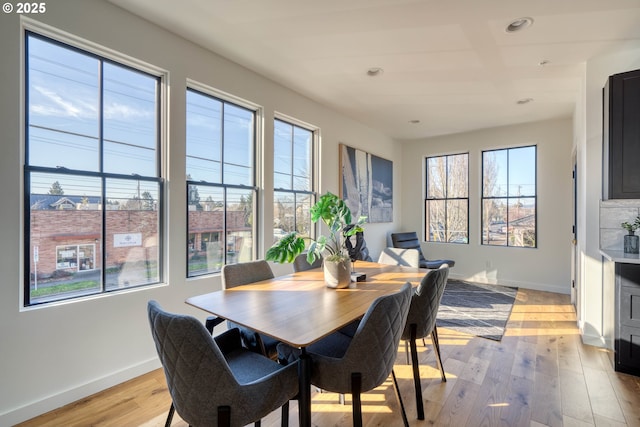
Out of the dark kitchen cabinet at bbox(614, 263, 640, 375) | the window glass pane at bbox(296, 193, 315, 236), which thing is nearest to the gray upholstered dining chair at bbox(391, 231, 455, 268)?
the window glass pane at bbox(296, 193, 315, 236)

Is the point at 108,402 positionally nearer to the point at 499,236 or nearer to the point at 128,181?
the point at 128,181

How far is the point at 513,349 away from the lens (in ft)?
9.28

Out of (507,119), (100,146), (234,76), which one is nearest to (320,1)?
(234,76)

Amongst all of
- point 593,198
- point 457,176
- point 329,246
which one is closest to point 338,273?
point 329,246

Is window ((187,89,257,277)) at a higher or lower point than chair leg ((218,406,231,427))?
higher

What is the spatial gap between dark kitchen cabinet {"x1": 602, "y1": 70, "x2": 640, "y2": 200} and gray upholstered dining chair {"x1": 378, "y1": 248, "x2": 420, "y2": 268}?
175cm

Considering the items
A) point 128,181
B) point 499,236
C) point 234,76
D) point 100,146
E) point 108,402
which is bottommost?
point 108,402

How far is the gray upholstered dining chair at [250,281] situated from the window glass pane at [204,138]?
3.68 feet

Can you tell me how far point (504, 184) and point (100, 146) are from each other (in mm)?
5786

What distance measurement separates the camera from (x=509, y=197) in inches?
207

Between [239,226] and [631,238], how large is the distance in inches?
145

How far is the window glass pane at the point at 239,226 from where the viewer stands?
3.17 meters

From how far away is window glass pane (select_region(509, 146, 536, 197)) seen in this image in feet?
16.6

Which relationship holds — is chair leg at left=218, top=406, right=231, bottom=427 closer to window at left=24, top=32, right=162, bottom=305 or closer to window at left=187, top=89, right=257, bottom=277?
window at left=24, top=32, right=162, bottom=305
